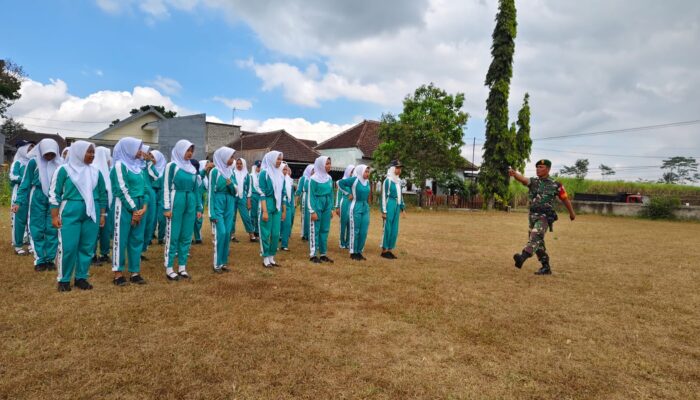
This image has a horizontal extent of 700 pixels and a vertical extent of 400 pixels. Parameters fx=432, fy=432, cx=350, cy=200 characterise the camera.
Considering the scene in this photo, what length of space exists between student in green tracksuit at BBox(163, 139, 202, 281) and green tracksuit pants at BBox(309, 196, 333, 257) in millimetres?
2225

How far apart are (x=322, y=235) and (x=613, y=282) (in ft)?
16.2

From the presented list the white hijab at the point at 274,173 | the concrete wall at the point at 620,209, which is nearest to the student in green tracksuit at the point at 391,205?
the white hijab at the point at 274,173

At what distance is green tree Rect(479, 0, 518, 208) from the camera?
27.3 m

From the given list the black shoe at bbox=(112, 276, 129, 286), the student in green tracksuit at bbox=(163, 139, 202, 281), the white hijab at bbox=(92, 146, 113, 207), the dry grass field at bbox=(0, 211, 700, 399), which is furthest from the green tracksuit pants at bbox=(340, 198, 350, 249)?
the white hijab at bbox=(92, 146, 113, 207)

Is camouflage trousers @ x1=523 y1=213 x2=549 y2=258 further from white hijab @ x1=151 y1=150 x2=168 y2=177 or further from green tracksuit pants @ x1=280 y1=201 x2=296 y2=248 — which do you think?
white hijab @ x1=151 y1=150 x2=168 y2=177

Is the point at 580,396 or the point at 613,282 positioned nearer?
the point at 580,396

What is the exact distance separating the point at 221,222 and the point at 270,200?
904mm

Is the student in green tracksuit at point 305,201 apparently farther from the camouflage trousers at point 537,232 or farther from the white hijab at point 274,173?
the camouflage trousers at point 537,232

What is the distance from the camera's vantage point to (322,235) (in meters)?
7.85

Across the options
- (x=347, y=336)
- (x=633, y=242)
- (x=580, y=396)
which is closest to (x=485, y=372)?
(x=580, y=396)

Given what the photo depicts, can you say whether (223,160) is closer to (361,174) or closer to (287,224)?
(287,224)

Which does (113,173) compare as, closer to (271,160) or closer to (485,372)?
(271,160)

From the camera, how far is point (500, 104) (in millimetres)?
27453

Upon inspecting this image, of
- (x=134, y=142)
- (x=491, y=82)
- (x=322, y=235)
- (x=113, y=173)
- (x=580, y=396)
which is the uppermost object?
(x=491, y=82)
